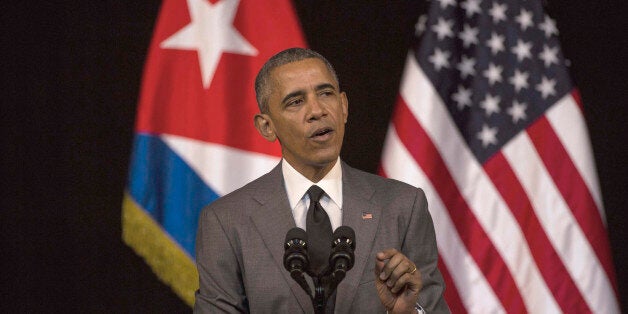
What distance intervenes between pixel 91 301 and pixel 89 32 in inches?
44.8

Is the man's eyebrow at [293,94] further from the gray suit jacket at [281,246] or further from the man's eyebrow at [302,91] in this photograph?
the gray suit jacket at [281,246]

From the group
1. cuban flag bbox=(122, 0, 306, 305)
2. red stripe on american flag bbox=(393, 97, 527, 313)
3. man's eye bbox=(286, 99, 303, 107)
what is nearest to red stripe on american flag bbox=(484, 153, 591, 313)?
red stripe on american flag bbox=(393, 97, 527, 313)

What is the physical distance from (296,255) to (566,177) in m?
2.17

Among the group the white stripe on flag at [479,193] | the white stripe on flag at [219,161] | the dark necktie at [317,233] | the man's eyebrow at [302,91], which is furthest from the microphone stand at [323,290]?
the white stripe on flag at [479,193]

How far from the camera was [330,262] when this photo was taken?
1318 millimetres

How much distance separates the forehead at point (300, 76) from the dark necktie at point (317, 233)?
0.25 metres

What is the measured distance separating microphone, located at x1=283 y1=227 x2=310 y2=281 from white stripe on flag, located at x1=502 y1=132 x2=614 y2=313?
2.02 metres

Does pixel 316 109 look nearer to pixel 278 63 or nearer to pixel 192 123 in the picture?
pixel 278 63

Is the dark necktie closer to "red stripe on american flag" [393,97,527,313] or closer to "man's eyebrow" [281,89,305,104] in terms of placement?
"man's eyebrow" [281,89,305,104]

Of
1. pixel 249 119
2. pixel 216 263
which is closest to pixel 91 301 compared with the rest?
pixel 249 119

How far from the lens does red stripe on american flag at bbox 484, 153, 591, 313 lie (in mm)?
3145

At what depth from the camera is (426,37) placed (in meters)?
3.21

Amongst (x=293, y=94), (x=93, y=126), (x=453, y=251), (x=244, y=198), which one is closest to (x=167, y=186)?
(x=93, y=126)

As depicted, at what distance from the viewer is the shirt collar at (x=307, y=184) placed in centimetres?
185
